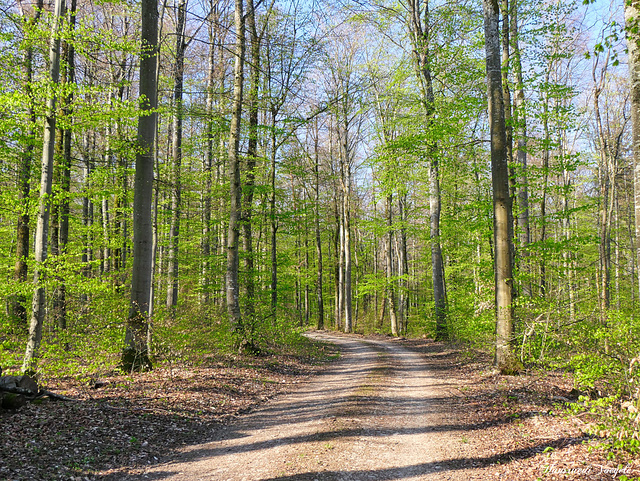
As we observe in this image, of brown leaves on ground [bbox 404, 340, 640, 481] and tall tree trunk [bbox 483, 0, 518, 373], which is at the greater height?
tall tree trunk [bbox 483, 0, 518, 373]

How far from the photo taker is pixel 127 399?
6820 mm

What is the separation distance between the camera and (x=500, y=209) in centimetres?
865

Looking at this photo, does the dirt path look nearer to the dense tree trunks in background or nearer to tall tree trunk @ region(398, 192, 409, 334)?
the dense tree trunks in background

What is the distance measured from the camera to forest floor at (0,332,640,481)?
15.3 feet

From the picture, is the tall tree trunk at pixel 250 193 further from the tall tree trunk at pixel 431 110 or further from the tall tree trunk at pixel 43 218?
the tall tree trunk at pixel 431 110

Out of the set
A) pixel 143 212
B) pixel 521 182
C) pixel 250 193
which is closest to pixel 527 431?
pixel 143 212

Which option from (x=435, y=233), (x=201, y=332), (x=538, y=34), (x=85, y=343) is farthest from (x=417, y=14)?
(x=85, y=343)

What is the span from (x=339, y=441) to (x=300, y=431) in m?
0.78

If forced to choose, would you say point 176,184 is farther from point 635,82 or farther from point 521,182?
point 635,82

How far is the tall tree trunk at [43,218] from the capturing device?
696 cm

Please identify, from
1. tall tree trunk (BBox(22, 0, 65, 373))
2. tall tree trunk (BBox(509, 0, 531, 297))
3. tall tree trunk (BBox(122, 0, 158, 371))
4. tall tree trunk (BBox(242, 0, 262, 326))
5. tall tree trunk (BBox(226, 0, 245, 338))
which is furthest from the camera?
tall tree trunk (BBox(242, 0, 262, 326))

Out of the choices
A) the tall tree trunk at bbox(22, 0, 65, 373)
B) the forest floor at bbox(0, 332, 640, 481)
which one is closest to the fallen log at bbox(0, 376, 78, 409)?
the forest floor at bbox(0, 332, 640, 481)

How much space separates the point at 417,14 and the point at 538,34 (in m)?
5.99

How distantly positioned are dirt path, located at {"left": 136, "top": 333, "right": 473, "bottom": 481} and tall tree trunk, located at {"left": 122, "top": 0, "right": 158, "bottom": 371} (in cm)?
315
